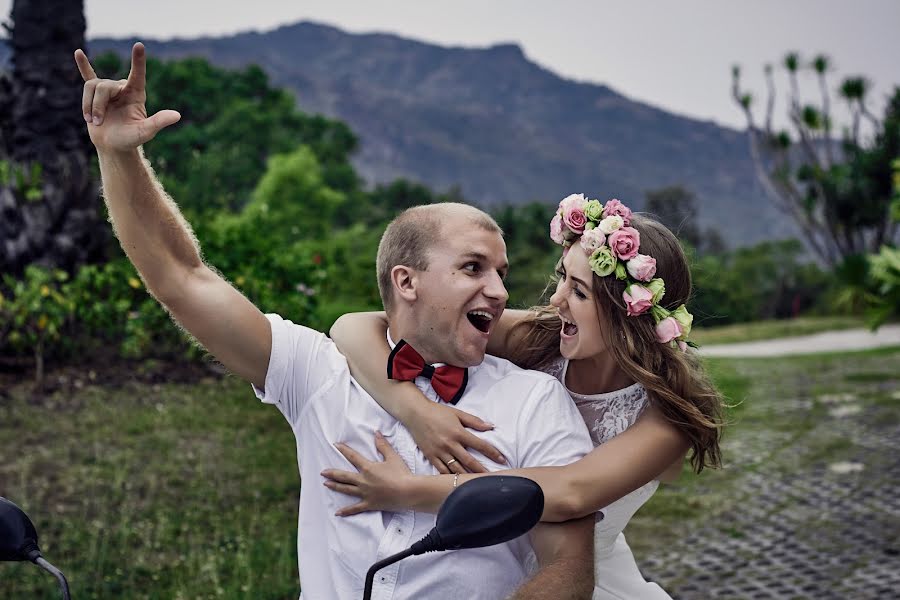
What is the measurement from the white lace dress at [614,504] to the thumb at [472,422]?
55 centimetres

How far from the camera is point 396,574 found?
7.91ft

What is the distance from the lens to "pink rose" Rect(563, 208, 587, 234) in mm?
2895

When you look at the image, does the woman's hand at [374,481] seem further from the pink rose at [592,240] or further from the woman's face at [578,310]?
the pink rose at [592,240]

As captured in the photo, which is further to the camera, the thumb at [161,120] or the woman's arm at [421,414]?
the woman's arm at [421,414]

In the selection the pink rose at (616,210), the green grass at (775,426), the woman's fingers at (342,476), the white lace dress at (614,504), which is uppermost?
the pink rose at (616,210)

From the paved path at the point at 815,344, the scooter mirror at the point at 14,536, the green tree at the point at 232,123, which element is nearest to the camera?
the scooter mirror at the point at 14,536

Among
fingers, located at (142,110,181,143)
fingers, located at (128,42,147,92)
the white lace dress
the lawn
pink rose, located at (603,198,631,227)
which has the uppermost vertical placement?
fingers, located at (128,42,147,92)

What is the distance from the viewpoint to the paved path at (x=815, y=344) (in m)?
18.8

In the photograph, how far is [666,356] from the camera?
2.80 metres

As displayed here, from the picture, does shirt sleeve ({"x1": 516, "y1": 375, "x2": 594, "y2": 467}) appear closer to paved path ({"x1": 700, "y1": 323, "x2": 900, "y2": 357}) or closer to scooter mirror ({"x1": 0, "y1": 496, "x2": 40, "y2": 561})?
scooter mirror ({"x1": 0, "y1": 496, "x2": 40, "y2": 561})

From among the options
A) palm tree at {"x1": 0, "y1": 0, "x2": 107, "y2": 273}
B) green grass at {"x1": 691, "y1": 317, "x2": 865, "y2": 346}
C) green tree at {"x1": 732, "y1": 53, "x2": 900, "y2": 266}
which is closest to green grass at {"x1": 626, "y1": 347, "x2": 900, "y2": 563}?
green grass at {"x1": 691, "y1": 317, "x2": 865, "y2": 346}

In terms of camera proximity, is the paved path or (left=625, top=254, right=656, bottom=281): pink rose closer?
(left=625, top=254, right=656, bottom=281): pink rose

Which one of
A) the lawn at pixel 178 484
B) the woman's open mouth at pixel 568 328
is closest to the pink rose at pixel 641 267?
the woman's open mouth at pixel 568 328

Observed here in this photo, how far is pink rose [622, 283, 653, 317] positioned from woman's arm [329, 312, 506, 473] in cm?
50
